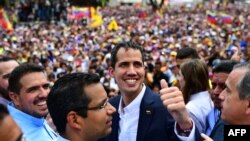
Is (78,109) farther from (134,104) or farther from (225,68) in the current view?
(225,68)

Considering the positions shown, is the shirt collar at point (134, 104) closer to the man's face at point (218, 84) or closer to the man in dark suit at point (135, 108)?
the man in dark suit at point (135, 108)

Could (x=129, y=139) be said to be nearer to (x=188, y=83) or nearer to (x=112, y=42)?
(x=188, y=83)

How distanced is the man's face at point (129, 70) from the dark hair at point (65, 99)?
860mm

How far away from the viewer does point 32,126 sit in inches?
139

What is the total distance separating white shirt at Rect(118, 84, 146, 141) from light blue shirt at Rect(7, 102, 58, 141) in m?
0.46

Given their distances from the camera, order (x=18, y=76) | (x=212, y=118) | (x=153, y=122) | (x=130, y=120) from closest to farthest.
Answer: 1. (x=153, y=122)
2. (x=130, y=120)
3. (x=18, y=76)
4. (x=212, y=118)

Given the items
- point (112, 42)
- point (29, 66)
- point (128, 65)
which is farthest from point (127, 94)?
point (112, 42)

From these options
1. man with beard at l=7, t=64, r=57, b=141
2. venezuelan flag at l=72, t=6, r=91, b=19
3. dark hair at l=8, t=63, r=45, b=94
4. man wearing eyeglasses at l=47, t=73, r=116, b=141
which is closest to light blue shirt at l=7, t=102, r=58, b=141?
man with beard at l=7, t=64, r=57, b=141

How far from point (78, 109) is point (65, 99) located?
83 mm

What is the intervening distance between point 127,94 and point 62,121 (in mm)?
955

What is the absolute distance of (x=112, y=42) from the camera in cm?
1666

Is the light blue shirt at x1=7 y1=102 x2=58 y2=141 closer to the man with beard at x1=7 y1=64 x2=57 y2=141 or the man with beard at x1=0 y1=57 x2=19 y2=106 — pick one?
the man with beard at x1=7 y1=64 x2=57 y2=141

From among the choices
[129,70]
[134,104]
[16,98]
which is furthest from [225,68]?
[16,98]

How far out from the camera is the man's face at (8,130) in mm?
2201
